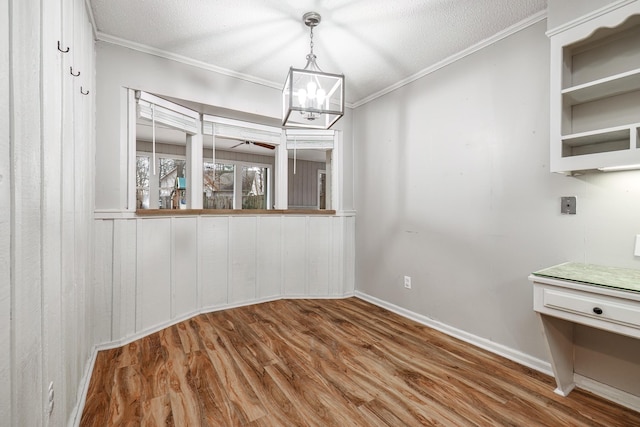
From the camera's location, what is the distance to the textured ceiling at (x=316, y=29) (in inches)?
78.9

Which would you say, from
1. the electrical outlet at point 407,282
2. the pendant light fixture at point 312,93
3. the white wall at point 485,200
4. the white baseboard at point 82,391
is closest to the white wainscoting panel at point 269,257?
the white wall at point 485,200

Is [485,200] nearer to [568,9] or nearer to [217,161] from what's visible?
[568,9]

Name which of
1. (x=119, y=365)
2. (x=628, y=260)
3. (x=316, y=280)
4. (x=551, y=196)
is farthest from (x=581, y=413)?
(x=119, y=365)

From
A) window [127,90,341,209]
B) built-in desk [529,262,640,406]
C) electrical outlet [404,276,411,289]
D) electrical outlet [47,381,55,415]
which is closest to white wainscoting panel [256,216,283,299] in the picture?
window [127,90,341,209]

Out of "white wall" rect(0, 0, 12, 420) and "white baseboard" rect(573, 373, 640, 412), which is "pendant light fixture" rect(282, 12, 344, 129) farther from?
"white baseboard" rect(573, 373, 640, 412)

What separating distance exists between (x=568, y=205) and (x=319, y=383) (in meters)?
1.95

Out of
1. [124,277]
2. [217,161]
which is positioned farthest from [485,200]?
[217,161]

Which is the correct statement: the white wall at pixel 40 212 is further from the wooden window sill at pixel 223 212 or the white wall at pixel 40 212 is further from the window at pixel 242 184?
the window at pixel 242 184

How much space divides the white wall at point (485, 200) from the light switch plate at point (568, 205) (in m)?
0.03

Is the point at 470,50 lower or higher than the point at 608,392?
higher

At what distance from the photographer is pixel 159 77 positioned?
259 centimetres

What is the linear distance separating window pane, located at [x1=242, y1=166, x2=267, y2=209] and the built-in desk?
18.7 feet

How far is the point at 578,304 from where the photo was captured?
1540 millimetres

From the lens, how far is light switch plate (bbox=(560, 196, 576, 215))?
1898 mm
